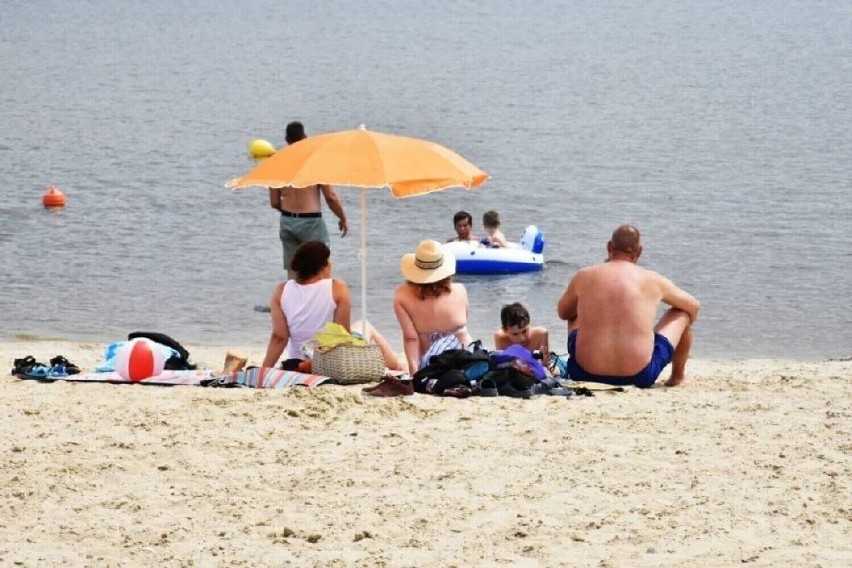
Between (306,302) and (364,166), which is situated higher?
(364,166)

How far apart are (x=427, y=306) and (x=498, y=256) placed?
24.8 feet

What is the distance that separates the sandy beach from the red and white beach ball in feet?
0.58

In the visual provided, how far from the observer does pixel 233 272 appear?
1738cm

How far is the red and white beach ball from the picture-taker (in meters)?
8.84

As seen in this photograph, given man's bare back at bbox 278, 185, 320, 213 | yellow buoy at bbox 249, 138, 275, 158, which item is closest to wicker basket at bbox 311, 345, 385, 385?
man's bare back at bbox 278, 185, 320, 213

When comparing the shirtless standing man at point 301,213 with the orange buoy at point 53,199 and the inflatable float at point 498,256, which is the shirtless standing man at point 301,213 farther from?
the orange buoy at point 53,199

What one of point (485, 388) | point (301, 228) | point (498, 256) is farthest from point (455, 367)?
point (498, 256)

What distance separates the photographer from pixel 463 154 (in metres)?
29.7

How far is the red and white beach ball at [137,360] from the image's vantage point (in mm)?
8836

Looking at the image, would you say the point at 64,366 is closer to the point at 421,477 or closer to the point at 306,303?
the point at 306,303

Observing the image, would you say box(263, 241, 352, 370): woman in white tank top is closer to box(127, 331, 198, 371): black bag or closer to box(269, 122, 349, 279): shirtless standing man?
box(127, 331, 198, 371): black bag

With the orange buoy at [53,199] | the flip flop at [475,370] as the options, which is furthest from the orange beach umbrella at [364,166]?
the orange buoy at [53,199]

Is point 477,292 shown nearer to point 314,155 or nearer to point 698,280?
point 698,280

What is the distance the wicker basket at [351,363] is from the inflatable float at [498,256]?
24.2 feet
